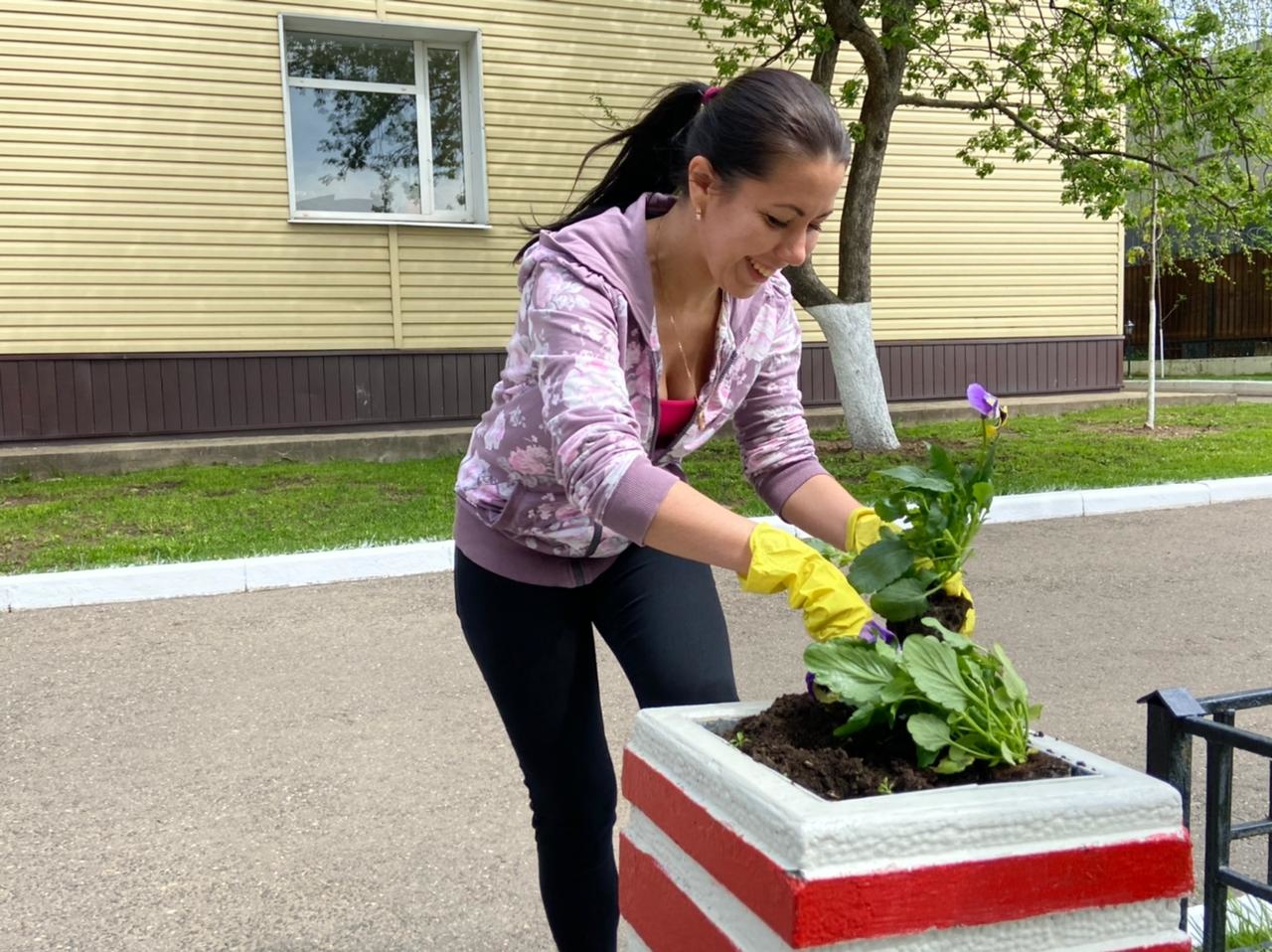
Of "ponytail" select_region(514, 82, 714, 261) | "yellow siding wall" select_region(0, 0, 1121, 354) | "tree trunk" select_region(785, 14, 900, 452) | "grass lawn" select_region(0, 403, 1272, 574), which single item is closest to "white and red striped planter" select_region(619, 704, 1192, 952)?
"ponytail" select_region(514, 82, 714, 261)

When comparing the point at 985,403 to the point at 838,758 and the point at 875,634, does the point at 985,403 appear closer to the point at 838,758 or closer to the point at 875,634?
the point at 875,634

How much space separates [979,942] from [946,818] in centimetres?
13

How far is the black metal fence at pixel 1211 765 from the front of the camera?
55.6 inches

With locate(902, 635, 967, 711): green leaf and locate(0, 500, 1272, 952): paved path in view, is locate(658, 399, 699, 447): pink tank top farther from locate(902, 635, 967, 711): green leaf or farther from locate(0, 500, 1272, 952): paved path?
locate(0, 500, 1272, 952): paved path

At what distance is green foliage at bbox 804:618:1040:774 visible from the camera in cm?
128

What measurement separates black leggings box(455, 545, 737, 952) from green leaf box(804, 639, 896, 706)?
26.5 inches

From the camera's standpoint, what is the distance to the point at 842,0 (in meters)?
8.71

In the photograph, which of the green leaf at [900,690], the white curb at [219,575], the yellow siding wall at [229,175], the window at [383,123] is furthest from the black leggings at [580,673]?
the window at [383,123]

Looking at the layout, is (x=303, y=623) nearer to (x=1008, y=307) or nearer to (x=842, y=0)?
(x=842, y=0)

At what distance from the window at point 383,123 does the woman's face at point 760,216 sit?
9188 millimetres

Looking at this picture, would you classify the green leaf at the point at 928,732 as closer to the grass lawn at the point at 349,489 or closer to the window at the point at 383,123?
the grass lawn at the point at 349,489

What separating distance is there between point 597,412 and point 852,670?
1.75 feet

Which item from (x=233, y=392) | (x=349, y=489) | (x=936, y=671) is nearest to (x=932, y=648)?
(x=936, y=671)

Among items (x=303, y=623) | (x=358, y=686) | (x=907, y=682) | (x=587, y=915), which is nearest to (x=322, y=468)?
(x=303, y=623)
